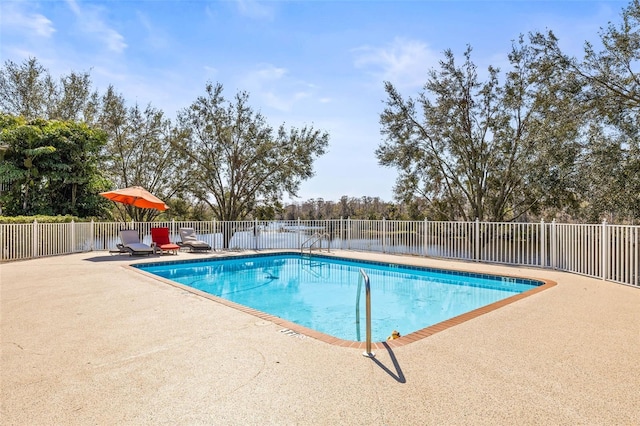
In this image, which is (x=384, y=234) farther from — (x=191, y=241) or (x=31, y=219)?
(x=31, y=219)

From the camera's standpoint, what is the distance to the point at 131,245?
36.8 ft

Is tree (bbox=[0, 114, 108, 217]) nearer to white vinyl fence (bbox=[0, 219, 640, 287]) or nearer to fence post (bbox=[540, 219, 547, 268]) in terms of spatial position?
white vinyl fence (bbox=[0, 219, 640, 287])

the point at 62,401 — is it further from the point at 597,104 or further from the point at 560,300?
the point at 597,104

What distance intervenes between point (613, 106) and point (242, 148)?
14.3 metres

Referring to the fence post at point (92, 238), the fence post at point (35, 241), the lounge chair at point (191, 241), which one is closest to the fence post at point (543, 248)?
the lounge chair at point (191, 241)

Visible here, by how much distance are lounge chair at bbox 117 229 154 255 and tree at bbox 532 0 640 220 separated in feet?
45.2

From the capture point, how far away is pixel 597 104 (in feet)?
32.4

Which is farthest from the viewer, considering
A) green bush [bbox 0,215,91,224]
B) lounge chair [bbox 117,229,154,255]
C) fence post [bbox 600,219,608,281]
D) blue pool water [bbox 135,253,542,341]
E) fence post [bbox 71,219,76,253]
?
fence post [bbox 71,219,76,253]

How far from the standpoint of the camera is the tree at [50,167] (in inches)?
530

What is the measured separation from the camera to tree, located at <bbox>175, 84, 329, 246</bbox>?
17266mm

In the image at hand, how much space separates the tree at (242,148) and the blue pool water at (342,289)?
6.91 m

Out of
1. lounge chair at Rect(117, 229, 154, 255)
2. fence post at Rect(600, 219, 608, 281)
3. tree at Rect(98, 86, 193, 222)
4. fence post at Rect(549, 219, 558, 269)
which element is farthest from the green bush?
fence post at Rect(600, 219, 608, 281)

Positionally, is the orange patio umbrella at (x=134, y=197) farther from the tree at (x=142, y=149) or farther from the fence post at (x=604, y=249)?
the fence post at (x=604, y=249)

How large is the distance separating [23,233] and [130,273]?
484 cm
